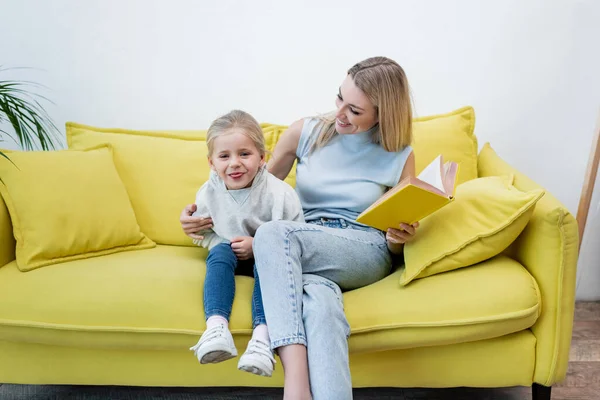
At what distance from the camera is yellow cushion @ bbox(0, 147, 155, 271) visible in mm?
1867

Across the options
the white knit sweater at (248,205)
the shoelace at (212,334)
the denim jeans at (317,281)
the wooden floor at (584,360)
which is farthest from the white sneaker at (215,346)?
the wooden floor at (584,360)

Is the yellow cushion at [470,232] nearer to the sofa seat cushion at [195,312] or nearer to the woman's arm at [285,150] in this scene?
the sofa seat cushion at [195,312]

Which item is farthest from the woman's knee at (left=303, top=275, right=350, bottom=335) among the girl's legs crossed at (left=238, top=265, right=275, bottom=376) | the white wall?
the white wall

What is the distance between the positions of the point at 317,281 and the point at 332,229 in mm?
191

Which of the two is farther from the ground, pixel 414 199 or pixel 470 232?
pixel 414 199

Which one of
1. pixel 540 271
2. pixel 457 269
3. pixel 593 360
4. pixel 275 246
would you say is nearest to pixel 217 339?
pixel 275 246

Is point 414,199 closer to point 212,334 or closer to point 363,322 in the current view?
point 363,322

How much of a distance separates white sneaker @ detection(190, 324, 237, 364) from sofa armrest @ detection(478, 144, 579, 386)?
2.78 ft

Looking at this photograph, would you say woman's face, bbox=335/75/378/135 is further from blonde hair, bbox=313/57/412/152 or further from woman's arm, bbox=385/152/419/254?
woman's arm, bbox=385/152/419/254

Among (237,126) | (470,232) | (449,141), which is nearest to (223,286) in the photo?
(237,126)

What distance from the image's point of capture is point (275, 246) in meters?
1.59

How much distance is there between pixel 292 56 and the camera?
2598mm

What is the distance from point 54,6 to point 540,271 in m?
2.10

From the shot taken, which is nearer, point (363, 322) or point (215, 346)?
point (215, 346)
